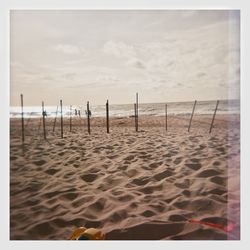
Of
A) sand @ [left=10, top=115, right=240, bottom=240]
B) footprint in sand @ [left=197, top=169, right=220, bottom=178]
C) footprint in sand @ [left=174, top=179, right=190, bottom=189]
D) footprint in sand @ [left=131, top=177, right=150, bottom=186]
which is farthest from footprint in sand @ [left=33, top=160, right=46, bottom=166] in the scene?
footprint in sand @ [left=197, top=169, right=220, bottom=178]

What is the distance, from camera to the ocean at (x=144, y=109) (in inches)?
73.2

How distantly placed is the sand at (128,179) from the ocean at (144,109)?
0.04 metres

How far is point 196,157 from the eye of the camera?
187cm

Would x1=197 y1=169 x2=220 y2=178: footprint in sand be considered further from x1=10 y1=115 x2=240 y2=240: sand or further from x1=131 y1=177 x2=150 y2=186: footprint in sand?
x1=131 y1=177 x2=150 y2=186: footprint in sand

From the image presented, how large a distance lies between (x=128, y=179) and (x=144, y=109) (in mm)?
451

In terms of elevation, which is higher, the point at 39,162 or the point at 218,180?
the point at 39,162

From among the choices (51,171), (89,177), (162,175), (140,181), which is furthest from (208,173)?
(51,171)

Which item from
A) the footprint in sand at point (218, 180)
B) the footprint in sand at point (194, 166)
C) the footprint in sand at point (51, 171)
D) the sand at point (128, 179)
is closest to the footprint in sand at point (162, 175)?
the sand at point (128, 179)

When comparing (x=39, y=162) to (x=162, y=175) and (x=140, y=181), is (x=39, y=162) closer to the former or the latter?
(x=140, y=181)

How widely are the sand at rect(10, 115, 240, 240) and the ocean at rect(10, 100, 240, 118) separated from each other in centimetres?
4

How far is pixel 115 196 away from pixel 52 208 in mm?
392

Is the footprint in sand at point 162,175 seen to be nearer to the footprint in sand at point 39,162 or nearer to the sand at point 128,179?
the sand at point 128,179

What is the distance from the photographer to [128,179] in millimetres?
1863

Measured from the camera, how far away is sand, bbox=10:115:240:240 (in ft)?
5.95
